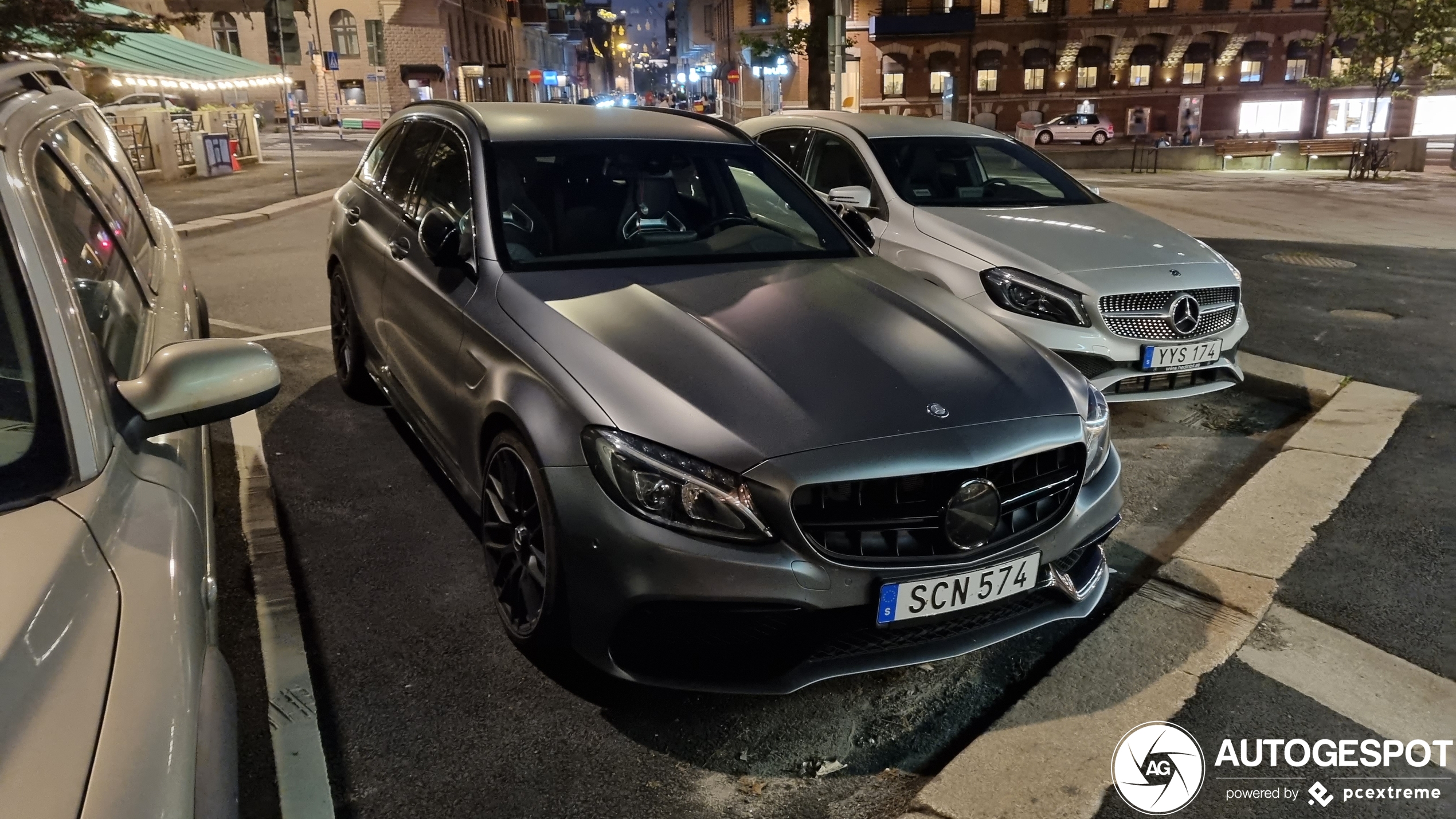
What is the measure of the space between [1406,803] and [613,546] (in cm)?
220

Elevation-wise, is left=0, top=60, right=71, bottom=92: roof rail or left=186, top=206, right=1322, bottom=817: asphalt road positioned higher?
left=0, top=60, right=71, bottom=92: roof rail

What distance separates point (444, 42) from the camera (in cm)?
5659

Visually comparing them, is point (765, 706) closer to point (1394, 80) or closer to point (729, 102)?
point (1394, 80)

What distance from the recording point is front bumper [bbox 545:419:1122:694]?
103 inches

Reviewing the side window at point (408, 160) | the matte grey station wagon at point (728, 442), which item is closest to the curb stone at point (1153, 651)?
the matte grey station wagon at point (728, 442)

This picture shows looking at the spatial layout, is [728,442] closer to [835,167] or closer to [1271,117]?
[835,167]

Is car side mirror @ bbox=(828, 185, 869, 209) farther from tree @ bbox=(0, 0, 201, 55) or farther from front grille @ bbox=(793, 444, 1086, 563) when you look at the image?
tree @ bbox=(0, 0, 201, 55)

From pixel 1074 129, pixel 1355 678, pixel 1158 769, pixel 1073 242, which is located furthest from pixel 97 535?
pixel 1074 129

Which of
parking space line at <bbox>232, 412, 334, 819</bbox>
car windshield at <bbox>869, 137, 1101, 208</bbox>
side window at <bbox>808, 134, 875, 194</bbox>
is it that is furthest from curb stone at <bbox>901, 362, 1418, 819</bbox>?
side window at <bbox>808, 134, 875, 194</bbox>

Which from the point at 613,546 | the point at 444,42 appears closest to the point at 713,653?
the point at 613,546

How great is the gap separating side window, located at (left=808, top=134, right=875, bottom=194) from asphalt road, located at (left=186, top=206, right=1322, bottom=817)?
120 inches

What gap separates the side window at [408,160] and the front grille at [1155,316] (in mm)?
3462

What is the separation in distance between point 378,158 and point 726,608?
3837 millimetres

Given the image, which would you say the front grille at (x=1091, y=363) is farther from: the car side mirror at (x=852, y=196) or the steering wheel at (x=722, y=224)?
the steering wheel at (x=722, y=224)
